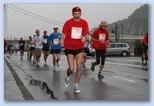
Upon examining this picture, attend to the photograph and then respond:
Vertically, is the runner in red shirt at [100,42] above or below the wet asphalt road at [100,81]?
above

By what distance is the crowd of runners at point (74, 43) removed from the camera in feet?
39.9

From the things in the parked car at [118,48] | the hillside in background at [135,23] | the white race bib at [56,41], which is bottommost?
the parked car at [118,48]

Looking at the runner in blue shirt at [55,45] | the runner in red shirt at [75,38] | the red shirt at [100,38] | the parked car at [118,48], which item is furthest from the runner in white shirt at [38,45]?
the parked car at [118,48]

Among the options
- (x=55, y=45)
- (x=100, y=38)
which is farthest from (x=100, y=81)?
(x=55, y=45)

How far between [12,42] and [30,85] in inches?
20.5

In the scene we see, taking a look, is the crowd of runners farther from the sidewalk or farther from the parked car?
the sidewalk

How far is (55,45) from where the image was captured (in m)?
12.5

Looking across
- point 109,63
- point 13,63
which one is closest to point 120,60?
point 109,63

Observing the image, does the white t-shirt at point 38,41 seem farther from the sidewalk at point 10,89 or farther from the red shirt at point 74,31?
the sidewalk at point 10,89

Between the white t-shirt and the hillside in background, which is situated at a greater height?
the hillside in background

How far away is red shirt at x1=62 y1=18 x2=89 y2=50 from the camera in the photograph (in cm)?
1215

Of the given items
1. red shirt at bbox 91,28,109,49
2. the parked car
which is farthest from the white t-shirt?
the parked car

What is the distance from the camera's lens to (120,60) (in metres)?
12.8
